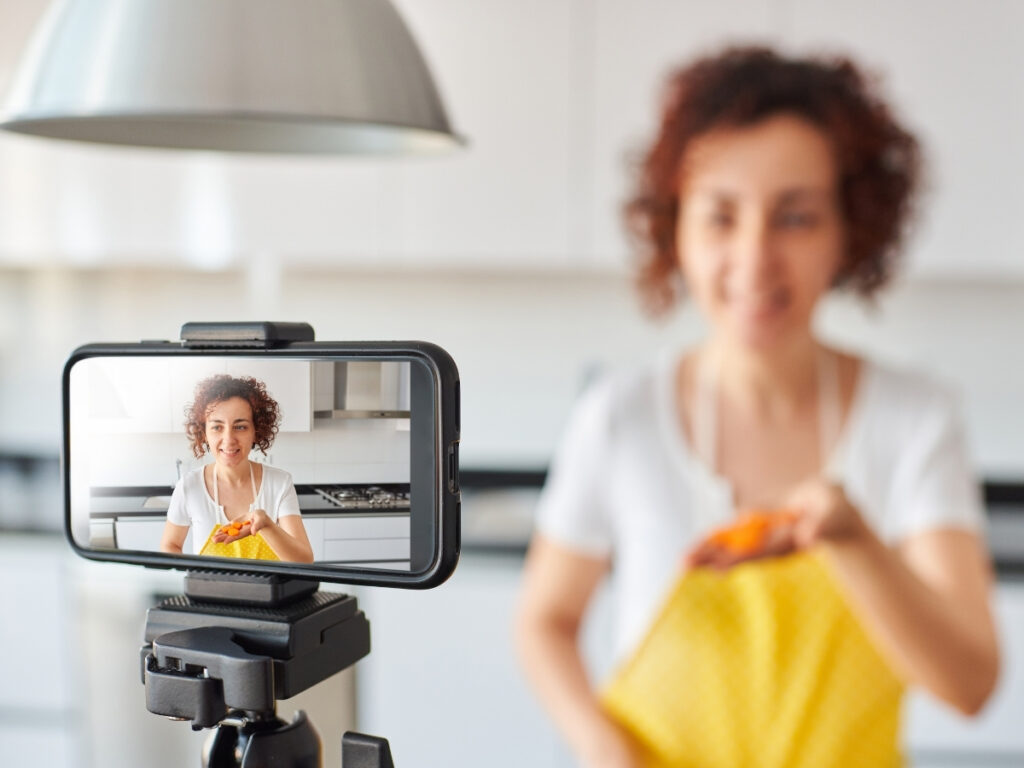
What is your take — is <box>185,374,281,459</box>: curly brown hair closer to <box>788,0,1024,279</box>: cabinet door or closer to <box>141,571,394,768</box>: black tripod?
<box>141,571,394,768</box>: black tripod

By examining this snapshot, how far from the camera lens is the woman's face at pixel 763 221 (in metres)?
1.21

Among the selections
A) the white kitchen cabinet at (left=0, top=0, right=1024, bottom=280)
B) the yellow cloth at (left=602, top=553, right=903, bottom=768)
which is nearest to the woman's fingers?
the yellow cloth at (left=602, top=553, right=903, bottom=768)

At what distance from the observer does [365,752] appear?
0.34 m

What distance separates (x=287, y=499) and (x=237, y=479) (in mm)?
18

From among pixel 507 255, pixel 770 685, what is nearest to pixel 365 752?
pixel 770 685

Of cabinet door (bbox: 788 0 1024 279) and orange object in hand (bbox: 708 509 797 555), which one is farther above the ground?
cabinet door (bbox: 788 0 1024 279)

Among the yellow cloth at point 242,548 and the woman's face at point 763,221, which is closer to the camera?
the yellow cloth at point 242,548

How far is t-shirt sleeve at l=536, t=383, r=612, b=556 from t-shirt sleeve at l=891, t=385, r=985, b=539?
399 millimetres

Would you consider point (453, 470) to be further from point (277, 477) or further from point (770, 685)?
point (770, 685)

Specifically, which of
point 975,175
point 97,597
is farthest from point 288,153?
point 975,175

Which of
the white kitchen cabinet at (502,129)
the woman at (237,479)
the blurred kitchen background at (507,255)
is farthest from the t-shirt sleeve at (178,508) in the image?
the white kitchen cabinet at (502,129)

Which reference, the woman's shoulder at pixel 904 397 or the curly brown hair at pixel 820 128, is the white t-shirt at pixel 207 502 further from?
the woman's shoulder at pixel 904 397

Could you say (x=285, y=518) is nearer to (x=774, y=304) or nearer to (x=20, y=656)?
(x=774, y=304)

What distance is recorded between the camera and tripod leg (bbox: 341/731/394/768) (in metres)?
0.34
